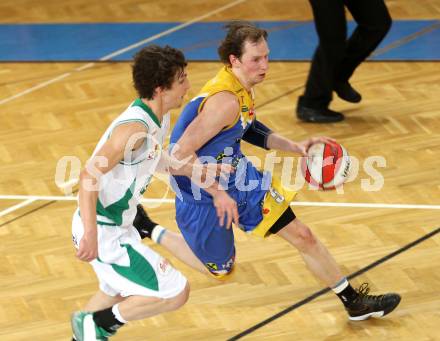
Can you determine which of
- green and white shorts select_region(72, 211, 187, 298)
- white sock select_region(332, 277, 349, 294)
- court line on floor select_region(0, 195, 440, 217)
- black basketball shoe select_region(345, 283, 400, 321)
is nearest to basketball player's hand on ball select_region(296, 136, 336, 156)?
white sock select_region(332, 277, 349, 294)

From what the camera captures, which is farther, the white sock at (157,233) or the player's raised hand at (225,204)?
the white sock at (157,233)

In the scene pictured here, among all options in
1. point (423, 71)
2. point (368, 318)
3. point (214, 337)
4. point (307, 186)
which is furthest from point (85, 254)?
point (423, 71)

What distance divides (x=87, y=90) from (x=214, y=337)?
4161mm

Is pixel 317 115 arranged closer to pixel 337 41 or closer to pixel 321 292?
pixel 337 41

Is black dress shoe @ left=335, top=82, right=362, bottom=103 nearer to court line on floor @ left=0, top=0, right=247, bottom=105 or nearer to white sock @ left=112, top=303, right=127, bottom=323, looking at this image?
court line on floor @ left=0, top=0, right=247, bottom=105

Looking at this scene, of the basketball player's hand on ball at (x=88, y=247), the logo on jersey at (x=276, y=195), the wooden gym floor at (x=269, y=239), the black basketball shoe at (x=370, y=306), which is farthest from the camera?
the wooden gym floor at (x=269, y=239)

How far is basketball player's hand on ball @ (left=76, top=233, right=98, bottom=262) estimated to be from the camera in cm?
447

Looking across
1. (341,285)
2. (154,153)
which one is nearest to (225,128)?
(154,153)

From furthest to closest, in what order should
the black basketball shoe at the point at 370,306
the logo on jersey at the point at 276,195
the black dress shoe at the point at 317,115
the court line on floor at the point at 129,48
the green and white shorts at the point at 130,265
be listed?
the court line on floor at the point at 129,48 → the black dress shoe at the point at 317,115 → the black basketball shoe at the point at 370,306 → the logo on jersey at the point at 276,195 → the green and white shorts at the point at 130,265

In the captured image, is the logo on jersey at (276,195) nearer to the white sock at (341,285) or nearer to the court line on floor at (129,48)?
the white sock at (341,285)

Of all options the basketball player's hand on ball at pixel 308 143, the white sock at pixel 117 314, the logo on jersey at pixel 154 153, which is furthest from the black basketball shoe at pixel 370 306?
the logo on jersey at pixel 154 153

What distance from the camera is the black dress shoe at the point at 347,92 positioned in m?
8.27

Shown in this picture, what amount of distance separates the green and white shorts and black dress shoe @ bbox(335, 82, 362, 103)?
380 cm

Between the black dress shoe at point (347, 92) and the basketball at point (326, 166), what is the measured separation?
2621 millimetres
